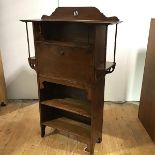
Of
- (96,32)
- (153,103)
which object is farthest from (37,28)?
(153,103)

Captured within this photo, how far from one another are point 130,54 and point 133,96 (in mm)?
614

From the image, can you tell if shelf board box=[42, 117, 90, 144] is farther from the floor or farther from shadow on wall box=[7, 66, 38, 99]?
shadow on wall box=[7, 66, 38, 99]

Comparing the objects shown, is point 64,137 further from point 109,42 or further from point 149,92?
point 109,42

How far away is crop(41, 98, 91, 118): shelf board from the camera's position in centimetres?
184

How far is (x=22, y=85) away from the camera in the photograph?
2.98m

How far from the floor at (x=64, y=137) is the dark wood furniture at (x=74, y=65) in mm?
125

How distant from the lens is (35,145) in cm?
203

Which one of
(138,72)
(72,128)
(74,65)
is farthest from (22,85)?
(138,72)

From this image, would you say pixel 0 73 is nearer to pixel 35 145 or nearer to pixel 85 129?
pixel 35 145

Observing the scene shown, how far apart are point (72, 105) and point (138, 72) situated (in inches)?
50.9

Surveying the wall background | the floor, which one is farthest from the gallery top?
the floor

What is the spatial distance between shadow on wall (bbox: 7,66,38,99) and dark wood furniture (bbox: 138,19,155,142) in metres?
1.50

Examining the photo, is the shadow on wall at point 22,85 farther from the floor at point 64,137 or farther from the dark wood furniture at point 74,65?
the dark wood furniture at point 74,65

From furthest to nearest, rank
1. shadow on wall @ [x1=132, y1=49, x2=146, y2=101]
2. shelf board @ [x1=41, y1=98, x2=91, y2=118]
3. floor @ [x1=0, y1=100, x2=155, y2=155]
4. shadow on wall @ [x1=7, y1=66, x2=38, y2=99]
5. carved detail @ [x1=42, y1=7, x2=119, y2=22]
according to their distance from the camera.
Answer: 1. shadow on wall @ [x1=7, y1=66, x2=38, y2=99]
2. shadow on wall @ [x1=132, y1=49, x2=146, y2=101]
3. floor @ [x1=0, y1=100, x2=155, y2=155]
4. shelf board @ [x1=41, y1=98, x2=91, y2=118]
5. carved detail @ [x1=42, y1=7, x2=119, y2=22]
